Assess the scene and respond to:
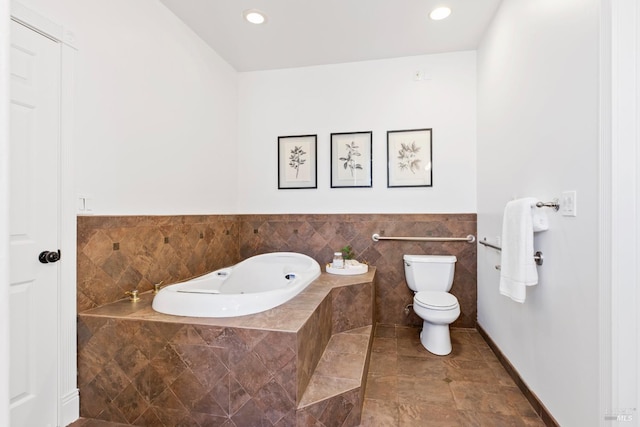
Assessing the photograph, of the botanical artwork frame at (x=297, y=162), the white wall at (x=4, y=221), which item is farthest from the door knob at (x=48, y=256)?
the botanical artwork frame at (x=297, y=162)

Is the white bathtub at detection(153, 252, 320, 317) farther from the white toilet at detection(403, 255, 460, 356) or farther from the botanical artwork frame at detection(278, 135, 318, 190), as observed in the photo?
the white toilet at detection(403, 255, 460, 356)

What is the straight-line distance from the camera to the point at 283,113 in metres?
3.21

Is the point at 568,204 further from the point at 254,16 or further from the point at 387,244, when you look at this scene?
the point at 254,16

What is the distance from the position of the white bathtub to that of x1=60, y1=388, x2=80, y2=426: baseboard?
613 millimetres

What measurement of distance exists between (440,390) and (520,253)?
107 centimetres

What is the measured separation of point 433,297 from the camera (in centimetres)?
238

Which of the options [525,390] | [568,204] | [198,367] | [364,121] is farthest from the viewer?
[364,121]

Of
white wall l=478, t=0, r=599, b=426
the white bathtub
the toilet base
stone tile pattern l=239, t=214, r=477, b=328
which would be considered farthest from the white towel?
the white bathtub

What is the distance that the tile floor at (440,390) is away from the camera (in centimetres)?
160

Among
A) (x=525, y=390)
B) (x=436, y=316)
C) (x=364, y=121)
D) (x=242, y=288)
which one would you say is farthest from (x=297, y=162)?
(x=525, y=390)

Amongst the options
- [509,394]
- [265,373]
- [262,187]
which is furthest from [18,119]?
[509,394]

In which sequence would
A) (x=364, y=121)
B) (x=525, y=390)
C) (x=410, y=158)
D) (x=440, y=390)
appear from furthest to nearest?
(x=364, y=121) → (x=410, y=158) → (x=440, y=390) → (x=525, y=390)

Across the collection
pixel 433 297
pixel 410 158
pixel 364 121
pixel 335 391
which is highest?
pixel 364 121

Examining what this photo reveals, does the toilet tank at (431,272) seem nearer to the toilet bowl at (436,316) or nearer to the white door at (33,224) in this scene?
the toilet bowl at (436,316)
